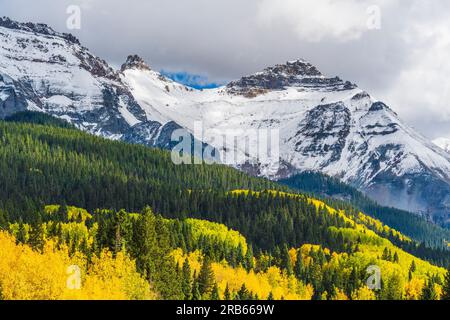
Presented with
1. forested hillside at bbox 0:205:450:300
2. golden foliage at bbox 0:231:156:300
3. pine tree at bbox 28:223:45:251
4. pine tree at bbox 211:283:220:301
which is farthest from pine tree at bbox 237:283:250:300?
pine tree at bbox 28:223:45:251

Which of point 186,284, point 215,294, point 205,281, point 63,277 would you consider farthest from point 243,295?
point 63,277

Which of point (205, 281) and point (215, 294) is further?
point (205, 281)

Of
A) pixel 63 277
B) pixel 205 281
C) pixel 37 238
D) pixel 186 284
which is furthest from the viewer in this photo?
pixel 37 238

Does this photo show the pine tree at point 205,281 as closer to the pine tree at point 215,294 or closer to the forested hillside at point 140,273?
the forested hillside at point 140,273

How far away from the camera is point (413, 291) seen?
629 feet

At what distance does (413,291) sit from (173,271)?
249 ft

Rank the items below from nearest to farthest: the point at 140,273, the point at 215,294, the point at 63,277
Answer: the point at 63,277 < the point at 140,273 < the point at 215,294

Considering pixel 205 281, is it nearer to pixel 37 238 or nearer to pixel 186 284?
pixel 186 284

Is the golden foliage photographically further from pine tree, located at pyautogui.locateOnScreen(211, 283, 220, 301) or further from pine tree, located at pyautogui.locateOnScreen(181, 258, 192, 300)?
pine tree, located at pyautogui.locateOnScreen(211, 283, 220, 301)

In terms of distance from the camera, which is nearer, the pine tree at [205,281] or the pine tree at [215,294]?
the pine tree at [215,294]

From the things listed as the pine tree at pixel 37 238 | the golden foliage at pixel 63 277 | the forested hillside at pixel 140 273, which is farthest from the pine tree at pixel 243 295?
the pine tree at pixel 37 238
